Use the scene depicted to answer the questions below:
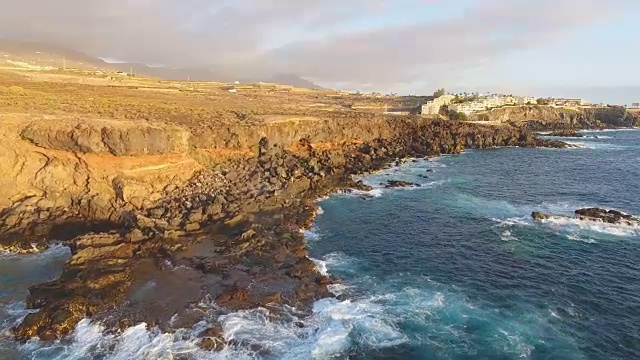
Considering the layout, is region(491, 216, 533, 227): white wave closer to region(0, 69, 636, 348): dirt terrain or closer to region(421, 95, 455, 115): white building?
region(0, 69, 636, 348): dirt terrain

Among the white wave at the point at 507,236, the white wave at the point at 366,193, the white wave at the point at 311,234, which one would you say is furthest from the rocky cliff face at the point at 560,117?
the white wave at the point at 311,234

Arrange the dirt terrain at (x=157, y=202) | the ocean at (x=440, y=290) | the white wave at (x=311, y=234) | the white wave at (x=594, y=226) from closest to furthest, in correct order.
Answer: the ocean at (x=440, y=290) → the dirt terrain at (x=157, y=202) → the white wave at (x=311, y=234) → the white wave at (x=594, y=226)

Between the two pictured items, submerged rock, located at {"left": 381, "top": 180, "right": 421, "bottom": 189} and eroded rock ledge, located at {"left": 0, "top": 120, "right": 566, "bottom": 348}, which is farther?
submerged rock, located at {"left": 381, "top": 180, "right": 421, "bottom": 189}

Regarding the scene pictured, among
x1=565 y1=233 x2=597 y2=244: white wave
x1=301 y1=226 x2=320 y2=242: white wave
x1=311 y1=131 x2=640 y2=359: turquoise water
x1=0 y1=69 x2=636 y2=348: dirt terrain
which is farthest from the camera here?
x1=301 y1=226 x2=320 y2=242: white wave

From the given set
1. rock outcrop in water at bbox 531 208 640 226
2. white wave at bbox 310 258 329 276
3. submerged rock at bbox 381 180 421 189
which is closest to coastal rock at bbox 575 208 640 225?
rock outcrop in water at bbox 531 208 640 226

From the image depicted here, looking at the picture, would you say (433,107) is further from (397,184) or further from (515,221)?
(515,221)

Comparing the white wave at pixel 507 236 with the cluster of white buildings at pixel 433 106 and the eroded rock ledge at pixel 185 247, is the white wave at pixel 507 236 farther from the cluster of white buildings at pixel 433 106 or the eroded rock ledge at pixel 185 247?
the cluster of white buildings at pixel 433 106

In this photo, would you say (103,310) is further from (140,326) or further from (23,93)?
(23,93)
